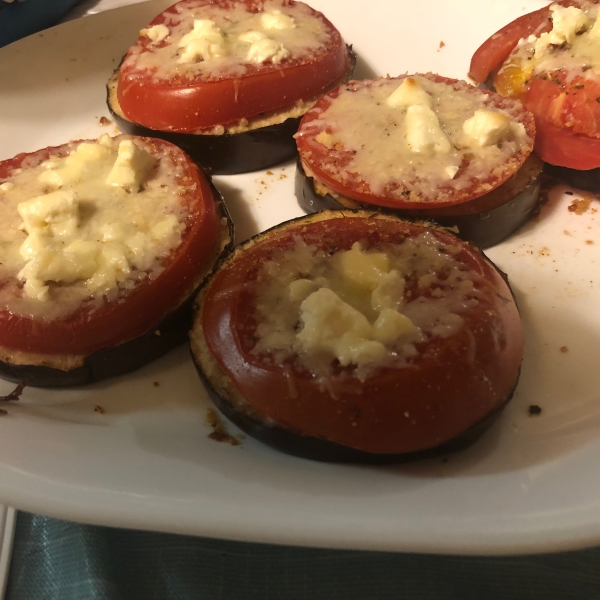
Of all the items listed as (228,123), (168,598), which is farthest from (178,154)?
(168,598)

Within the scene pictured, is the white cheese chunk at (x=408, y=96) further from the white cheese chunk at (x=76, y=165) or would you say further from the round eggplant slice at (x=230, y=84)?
the white cheese chunk at (x=76, y=165)

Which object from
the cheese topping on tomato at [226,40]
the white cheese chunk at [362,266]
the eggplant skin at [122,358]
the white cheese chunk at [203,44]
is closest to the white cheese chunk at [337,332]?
the white cheese chunk at [362,266]

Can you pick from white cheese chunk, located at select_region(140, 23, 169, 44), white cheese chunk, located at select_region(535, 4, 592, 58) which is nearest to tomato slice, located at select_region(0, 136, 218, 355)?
white cheese chunk, located at select_region(140, 23, 169, 44)

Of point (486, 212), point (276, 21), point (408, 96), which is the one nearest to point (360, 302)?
point (486, 212)

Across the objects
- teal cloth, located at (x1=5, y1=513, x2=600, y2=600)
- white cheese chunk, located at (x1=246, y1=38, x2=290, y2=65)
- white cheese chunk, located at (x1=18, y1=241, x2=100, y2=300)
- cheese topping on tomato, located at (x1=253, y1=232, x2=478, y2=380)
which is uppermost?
white cheese chunk, located at (x1=246, y1=38, x2=290, y2=65)

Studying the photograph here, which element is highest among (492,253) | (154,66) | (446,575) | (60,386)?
(154,66)

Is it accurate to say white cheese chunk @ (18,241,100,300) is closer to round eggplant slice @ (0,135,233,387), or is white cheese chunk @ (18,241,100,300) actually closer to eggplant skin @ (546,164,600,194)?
round eggplant slice @ (0,135,233,387)

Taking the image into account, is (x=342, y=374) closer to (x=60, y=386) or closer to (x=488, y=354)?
(x=488, y=354)
